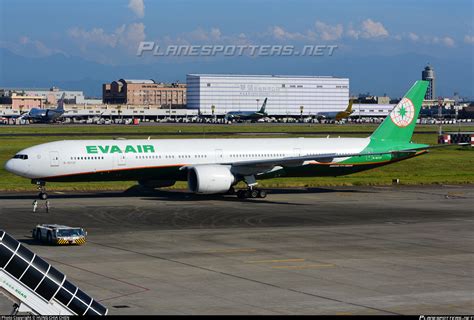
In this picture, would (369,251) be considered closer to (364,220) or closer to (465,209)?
(364,220)

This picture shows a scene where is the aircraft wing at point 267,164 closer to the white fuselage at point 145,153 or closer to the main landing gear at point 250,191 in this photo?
the main landing gear at point 250,191

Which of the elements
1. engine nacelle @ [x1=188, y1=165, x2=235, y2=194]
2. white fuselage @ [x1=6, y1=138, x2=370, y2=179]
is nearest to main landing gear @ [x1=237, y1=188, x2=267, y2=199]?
engine nacelle @ [x1=188, y1=165, x2=235, y2=194]

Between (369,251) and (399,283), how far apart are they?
770 cm

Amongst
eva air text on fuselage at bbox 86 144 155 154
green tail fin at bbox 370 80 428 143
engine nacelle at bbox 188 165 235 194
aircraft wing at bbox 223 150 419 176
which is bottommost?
engine nacelle at bbox 188 165 235 194

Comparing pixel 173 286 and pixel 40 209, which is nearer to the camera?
pixel 173 286

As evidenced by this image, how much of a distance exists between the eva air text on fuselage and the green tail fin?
18946 millimetres

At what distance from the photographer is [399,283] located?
33.0 m

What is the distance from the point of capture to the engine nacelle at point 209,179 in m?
60.2

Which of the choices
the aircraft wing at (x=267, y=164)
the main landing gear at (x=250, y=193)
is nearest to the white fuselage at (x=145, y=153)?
the aircraft wing at (x=267, y=164)

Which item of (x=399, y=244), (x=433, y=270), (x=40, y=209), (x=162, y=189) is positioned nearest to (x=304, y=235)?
(x=399, y=244)

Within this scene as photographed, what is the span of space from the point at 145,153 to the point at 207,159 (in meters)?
4.74

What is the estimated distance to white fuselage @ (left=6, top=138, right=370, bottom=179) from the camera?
59.9m

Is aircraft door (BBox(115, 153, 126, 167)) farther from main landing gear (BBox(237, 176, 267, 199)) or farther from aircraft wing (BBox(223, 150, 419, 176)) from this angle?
main landing gear (BBox(237, 176, 267, 199))

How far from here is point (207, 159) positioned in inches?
2512
